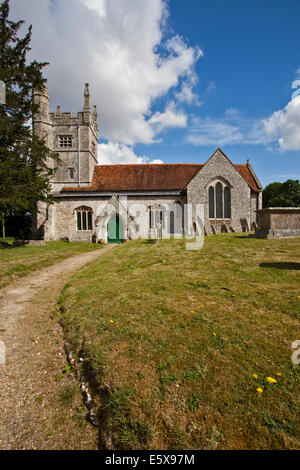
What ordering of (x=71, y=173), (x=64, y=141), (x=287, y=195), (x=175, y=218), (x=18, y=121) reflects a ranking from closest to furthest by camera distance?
(x=18, y=121) < (x=175, y=218) < (x=71, y=173) < (x=64, y=141) < (x=287, y=195)

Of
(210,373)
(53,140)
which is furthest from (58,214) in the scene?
(210,373)

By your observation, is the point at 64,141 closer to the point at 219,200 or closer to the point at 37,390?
the point at 219,200

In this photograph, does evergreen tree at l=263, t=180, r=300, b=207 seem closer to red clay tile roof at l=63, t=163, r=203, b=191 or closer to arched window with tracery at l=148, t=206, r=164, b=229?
red clay tile roof at l=63, t=163, r=203, b=191

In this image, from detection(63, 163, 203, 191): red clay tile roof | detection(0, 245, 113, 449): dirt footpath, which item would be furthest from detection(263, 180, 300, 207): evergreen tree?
detection(0, 245, 113, 449): dirt footpath

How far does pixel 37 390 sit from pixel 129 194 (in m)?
19.6

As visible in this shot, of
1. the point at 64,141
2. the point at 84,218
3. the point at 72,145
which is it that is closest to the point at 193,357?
the point at 84,218

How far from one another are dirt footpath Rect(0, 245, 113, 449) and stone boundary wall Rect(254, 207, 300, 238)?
11.2 m

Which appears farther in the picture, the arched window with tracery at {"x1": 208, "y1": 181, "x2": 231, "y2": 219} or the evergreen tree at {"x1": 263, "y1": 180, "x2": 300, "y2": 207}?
the evergreen tree at {"x1": 263, "y1": 180, "x2": 300, "y2": 207}

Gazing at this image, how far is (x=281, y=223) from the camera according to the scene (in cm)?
1184

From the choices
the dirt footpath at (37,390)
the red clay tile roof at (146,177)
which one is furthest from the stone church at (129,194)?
the dirt footpath at (37,390)

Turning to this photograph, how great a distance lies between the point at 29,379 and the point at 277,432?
123 inches

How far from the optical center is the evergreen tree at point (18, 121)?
13852mm

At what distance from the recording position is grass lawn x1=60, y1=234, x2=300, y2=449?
2.08 m

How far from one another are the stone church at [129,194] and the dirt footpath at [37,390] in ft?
47.8
